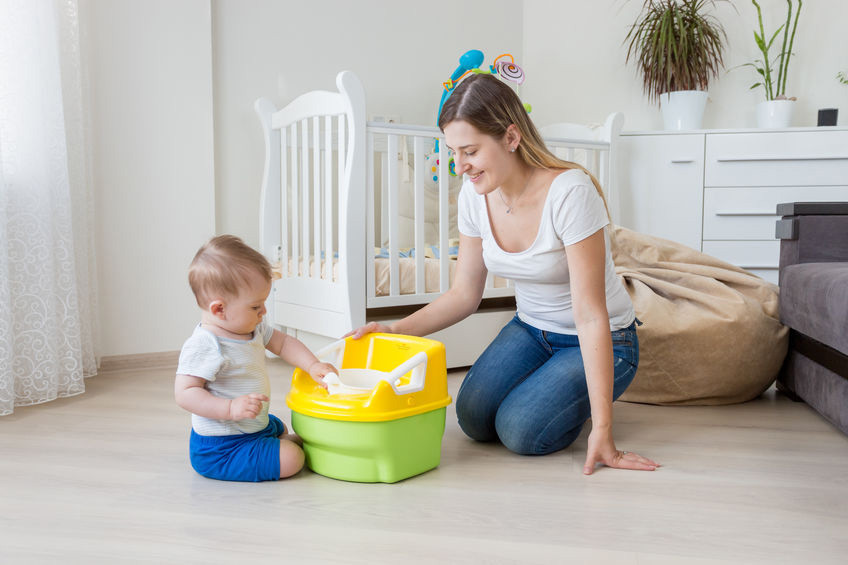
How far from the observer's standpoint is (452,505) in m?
1.20

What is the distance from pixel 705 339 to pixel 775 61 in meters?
1.89

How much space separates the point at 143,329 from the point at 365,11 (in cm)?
152

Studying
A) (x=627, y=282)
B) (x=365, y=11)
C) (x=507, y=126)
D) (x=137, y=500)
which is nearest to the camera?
(x=137, y=500)

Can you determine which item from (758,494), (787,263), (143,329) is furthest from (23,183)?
(787,263)

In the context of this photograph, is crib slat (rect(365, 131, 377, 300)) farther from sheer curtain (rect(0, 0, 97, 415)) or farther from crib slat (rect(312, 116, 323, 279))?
sheer curtain (rect(0, 0, 97, 415))

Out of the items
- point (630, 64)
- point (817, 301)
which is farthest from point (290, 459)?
point (630, 64)

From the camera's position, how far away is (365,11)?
114 inches

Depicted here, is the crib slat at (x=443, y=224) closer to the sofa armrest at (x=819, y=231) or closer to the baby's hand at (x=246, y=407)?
the sofa armrest at (x=819, y=231)

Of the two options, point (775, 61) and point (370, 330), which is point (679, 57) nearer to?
point (775, 61)

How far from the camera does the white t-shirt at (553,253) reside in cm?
136

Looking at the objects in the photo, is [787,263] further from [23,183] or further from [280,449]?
[23,183]

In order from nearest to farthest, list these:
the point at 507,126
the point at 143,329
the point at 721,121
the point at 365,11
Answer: the point at 507,126 < the point at 143,329 < the point at 365,11 < the point at 721,121

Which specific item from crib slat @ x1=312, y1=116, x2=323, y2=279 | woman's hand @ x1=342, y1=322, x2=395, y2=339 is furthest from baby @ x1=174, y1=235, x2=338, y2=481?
crib slat @ x1=312, y1=116, x2=323, y2=279

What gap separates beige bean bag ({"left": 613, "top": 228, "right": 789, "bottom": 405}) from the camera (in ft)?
6.02
